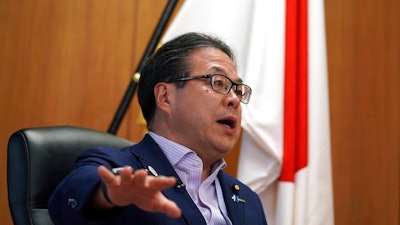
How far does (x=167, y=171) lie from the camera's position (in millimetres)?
1479

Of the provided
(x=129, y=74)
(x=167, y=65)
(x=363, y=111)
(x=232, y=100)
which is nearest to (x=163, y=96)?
(x=167, y=65)

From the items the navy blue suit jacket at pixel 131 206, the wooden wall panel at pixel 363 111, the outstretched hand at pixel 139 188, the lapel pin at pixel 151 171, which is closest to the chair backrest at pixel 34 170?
the navy blue suit jacket at pixel 131 206

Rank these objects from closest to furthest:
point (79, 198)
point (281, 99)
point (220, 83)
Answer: point (79, 198)
point (220, 83)
point (281, 99)

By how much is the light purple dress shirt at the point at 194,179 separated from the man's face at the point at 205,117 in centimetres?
5

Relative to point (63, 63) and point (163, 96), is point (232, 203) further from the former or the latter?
point (63, 63)

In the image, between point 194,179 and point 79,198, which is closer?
point 79,198

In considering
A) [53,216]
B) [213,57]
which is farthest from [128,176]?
[213,57]

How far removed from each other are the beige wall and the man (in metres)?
0.83

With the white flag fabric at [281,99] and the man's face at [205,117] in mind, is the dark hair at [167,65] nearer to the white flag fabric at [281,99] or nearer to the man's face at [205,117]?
the man's face at [205,117]

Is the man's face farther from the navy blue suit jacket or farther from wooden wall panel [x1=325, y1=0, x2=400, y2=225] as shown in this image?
wooden wall panel [x1=325, y1=0, x2=400, y2=225]

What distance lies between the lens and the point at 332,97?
2852 mm

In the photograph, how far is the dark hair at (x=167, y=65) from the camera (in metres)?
1.67

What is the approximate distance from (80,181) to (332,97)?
2013 mm

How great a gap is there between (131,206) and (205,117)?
417 millimetres
